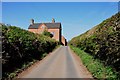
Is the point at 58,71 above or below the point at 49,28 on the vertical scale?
below

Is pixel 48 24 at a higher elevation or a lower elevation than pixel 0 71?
higher

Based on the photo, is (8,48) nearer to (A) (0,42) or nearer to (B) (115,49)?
(A) (0,42)

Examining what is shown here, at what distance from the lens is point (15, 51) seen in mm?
15883

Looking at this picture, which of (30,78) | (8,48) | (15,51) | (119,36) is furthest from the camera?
(15,51)

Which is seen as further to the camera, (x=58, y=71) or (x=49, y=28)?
(x=49, y=28)

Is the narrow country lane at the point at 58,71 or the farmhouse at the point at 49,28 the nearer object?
the narrow country lane at the point at 58,71

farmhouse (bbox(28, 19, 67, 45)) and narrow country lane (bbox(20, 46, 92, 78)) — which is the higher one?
farmhouse (bbox(28, 19, 67, 45))

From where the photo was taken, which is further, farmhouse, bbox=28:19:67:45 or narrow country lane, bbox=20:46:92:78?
farmhouse, bbox=28:19:67:45

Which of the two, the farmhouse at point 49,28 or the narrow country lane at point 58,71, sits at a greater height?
the farmhouse at point 49,28

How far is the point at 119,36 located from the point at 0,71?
7285 millimetres

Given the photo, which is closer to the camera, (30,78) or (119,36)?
(119,36)

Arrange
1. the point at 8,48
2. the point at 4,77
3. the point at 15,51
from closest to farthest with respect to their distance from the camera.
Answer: the point at 4,77
the point at 8,48
the point at 15,51

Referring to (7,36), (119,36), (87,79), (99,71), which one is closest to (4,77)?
(7,36)

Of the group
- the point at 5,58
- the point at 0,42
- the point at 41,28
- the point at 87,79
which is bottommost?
the point at 87,79
